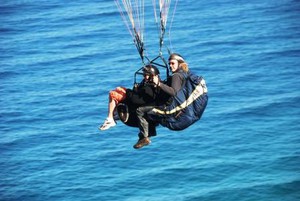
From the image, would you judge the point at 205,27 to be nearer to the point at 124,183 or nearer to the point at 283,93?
the point at 283,93

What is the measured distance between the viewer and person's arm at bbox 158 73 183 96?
20.1 meters

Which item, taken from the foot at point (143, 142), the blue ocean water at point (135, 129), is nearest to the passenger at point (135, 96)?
the foot at point (143, 142)

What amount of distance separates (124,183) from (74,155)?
509 inches

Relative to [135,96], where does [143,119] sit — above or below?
below

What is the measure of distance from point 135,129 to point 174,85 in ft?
252

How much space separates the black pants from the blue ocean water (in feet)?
192

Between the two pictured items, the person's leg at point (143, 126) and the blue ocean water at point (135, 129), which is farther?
the blue ocean water at point (135, 129)

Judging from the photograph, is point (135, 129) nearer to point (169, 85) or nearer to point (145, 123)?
point (145, 123)

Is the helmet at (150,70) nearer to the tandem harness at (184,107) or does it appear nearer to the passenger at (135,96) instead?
the passenger at (135,96)

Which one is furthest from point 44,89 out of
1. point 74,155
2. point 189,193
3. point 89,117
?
point 189,193

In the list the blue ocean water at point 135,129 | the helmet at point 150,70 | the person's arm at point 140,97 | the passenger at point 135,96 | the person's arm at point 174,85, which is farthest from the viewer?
the blue ocean water at point 135,129

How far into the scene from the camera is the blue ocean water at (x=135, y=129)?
8406cm

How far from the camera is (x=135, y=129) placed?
318 ft

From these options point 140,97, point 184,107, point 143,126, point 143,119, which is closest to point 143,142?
point 143,126
